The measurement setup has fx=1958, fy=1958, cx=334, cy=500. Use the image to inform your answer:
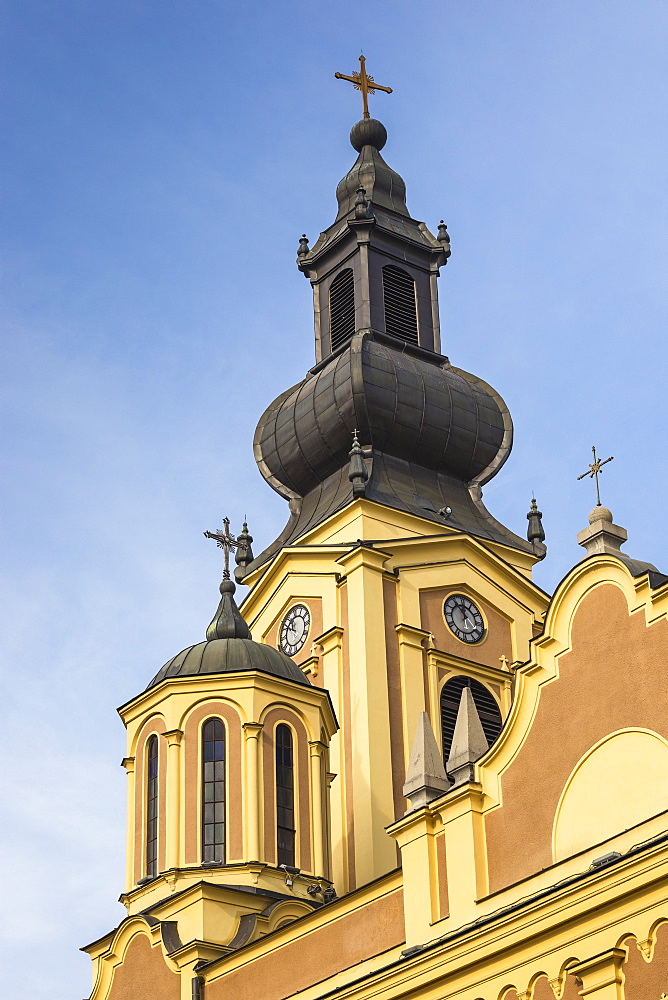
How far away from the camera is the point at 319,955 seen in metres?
22.5

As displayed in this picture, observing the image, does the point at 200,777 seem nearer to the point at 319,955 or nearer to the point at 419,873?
the point at 319,955

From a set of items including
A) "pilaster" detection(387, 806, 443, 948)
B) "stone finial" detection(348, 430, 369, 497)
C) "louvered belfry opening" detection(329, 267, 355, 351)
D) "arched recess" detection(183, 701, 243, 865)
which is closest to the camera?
"pilaster" detection(387, 806, 443, 948)

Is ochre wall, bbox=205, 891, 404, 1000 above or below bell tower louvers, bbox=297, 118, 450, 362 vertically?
below

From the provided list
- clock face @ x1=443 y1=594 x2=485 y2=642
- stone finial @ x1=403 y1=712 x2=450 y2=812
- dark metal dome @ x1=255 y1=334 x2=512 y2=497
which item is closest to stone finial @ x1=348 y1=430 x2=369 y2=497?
dark metal dome @ x1=255 y1=334 x2=512 y2=497

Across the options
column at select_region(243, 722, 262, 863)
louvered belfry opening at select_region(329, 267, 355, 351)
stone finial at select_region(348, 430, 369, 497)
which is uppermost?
louvered belfry opening at select_region(329, 267, 355, 351)

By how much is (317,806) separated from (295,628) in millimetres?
6916

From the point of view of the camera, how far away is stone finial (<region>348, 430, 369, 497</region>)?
32.7m

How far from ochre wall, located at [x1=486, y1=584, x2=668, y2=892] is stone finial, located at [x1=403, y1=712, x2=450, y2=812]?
1.04 m

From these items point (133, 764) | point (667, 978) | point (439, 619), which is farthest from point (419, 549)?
point (667, 978)

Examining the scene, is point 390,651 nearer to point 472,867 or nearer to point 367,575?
point 367,575

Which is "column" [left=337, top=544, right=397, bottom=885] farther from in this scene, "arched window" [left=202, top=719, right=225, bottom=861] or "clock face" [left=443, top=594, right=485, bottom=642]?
"arched window" [left=202, top=719, right=225, bottom=861]

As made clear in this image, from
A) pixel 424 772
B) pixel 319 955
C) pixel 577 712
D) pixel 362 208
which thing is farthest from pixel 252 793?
pixel 362 208

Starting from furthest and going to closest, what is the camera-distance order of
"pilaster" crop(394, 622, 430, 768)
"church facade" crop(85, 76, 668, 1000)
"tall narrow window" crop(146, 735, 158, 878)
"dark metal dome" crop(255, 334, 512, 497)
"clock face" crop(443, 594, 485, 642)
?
"dark metal dome" crop(255, 334, 512, 497), "clock face" crop(443, 594, 485, 642), "pilaster" crop(394, 622, 430, 768), "tall narrow window" crop(146, 735, 158, 878), "church facade" crop(85, 76, 668, 1000)

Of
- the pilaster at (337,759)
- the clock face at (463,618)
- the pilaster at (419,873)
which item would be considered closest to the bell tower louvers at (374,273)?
the clock face at (463,618)
